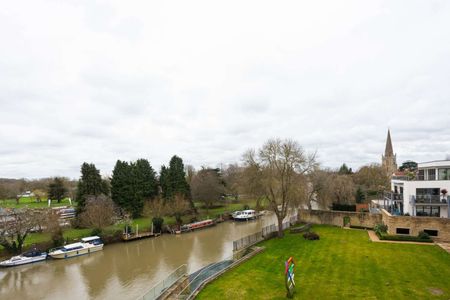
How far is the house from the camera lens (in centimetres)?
2812

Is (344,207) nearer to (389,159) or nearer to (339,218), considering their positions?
(339,218)

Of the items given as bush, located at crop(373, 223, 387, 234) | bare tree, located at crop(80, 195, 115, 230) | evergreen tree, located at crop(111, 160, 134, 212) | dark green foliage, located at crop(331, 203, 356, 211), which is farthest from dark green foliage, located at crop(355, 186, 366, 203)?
bare tree, located at crop(80, 195, 115, 230)

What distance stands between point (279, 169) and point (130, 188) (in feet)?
98.3

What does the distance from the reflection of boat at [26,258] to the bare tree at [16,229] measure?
6.52ft

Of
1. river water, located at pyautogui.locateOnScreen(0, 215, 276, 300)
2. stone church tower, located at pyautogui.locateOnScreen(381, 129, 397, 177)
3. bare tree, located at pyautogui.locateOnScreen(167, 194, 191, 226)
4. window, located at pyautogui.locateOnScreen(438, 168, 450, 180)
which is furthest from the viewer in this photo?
stone church tower, located at pyautogui.locateOnScreen(381, 129, 397, 177)

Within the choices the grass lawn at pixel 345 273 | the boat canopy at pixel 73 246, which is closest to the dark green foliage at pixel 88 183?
the boat canopy at pixel 73 246

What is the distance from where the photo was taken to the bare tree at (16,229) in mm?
30263

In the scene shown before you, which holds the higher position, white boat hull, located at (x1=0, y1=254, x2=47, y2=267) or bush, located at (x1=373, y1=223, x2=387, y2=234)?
bush, located at (x1=373, y1=223, x2=387, y2=234)

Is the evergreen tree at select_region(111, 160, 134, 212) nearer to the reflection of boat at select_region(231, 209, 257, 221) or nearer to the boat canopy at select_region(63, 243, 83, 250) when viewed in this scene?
the boat canopy at select_region(63, 243, 83, 250)

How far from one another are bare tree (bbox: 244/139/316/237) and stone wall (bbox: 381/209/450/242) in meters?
10.2

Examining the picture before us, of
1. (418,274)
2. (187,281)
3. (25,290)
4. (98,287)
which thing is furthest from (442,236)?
(25,290)

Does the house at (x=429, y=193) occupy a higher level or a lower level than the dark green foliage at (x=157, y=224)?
higher

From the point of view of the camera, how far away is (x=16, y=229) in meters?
30.6

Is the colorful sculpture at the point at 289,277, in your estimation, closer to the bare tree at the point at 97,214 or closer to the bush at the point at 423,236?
the bush at the point at 423,236
